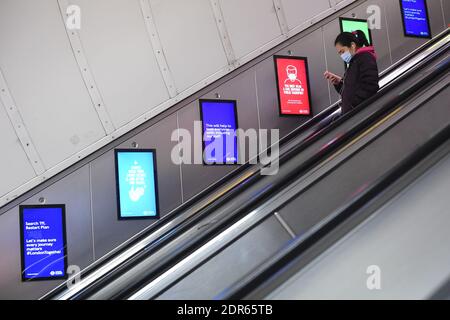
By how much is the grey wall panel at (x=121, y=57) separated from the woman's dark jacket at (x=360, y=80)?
298 cm

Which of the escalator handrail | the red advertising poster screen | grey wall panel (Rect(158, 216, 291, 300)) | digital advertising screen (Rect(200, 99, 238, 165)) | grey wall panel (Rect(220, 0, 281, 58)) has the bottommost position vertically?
grey wall panel (Rect(158, 216, 291, 300))

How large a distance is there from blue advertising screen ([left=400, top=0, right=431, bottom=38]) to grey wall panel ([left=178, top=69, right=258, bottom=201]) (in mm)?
2810

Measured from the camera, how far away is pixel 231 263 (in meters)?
3.07

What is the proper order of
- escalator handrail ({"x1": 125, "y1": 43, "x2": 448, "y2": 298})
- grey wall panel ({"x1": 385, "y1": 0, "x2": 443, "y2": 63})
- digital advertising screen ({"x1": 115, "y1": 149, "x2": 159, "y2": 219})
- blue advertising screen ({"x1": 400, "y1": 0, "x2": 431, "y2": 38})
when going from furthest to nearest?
blue advertising screen ({"x1": 400, "y1": 0, "x2": 431, "y2": 38})
grey wall panel ({"x1": 385, "y1": 0, "x2": 443, "y2": 63})
digital advertising screen ({"x1": 115, "y1": 149, "x2": 159, "y2": 219})
escalator handrail ({"x1": 125, "y1": 43, "x2": 448, "y2": 298})

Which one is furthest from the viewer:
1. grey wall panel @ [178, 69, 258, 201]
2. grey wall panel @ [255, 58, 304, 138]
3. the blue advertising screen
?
the blue advertising screen

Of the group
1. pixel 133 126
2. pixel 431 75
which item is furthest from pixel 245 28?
pixel 431 75

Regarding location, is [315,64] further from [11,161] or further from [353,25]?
[11,161]

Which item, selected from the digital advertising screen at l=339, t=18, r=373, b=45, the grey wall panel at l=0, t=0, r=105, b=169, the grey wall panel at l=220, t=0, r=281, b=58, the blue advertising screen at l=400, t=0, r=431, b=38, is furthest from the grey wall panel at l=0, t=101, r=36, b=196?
the blue advertising screen at l=400, t=0, r=431, b=38

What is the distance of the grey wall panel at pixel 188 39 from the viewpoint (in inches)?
328

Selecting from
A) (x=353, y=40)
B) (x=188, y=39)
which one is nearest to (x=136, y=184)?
(x=188, y=39)

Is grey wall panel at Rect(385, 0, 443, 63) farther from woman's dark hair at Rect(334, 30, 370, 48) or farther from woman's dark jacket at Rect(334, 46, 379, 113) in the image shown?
woman's dark jacket at Rect(334, 46, 379, 113)

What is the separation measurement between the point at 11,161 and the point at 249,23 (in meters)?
3.45

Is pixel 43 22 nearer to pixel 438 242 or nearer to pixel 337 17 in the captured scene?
pixel 337 17

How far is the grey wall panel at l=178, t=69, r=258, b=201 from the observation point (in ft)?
26.8
